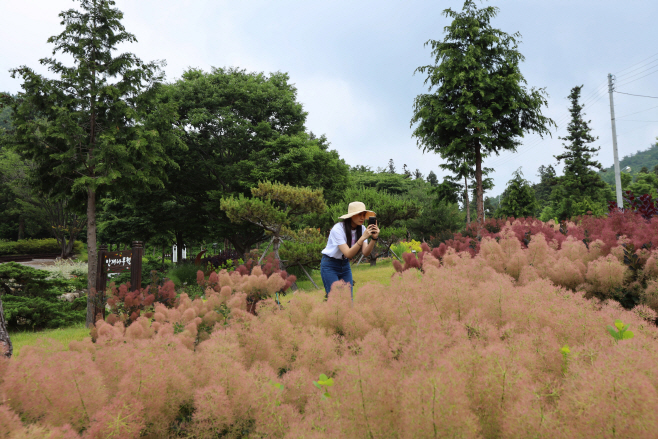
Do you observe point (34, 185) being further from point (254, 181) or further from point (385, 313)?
point (385, 313)

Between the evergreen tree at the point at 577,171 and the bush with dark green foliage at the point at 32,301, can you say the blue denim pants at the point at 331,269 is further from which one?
the evergreen tree at the point at 577,171

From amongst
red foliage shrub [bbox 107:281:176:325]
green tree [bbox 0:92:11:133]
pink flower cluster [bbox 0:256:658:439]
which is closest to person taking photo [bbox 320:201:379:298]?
red foliage shrub [bbox 107:281:176:325]

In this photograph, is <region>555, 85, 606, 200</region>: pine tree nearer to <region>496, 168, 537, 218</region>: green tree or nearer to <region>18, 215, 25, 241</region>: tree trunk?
<region>496, 168, 537, 218</region>: green tree

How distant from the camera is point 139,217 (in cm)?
1625

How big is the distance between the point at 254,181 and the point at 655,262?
14.0 m

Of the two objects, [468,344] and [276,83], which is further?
[276,83]

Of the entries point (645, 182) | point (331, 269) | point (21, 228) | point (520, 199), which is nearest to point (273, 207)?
point (331, 269)

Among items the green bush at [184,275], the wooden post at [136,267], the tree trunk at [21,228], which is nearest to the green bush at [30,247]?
the tree trunk at [21,228]

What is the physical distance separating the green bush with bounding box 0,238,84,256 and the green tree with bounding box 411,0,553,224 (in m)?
32.6

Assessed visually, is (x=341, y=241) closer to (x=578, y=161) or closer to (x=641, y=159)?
(x=578, y=161)

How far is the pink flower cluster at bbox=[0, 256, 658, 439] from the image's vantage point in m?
0.64

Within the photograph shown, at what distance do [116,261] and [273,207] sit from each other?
13.2ft

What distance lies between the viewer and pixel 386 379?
0.79 metres

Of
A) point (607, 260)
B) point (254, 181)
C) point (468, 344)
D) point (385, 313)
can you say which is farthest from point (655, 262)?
point (254, 181)
